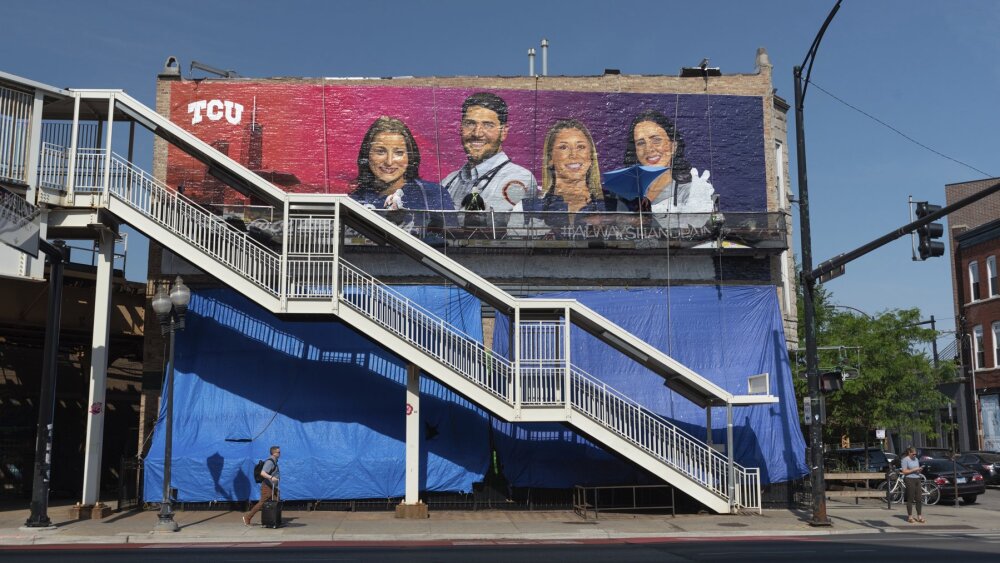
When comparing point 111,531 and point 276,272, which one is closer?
point 111,531

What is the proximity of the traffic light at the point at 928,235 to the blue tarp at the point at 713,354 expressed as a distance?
251 inches

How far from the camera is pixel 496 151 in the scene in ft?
76.4

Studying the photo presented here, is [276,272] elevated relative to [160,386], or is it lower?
elevated

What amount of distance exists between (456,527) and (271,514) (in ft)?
11.8

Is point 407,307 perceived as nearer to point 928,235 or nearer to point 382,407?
point 382,407

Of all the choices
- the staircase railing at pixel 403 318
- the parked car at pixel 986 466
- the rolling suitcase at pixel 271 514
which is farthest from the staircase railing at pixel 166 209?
the parked car at pixel 986 466

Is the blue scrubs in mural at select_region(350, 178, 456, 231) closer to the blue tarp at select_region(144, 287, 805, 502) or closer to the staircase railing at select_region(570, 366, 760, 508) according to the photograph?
the blue tarp at select_region(144, 287, 805, 502)

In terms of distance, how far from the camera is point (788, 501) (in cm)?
2100

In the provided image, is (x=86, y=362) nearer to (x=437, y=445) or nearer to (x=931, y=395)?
(x=437, y=445)

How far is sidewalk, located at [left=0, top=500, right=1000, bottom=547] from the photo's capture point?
51.2 feet

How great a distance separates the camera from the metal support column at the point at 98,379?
18266 millimetres

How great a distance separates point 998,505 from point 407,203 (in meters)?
18.3

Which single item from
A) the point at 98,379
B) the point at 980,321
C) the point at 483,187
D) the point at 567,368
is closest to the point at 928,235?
the point at 567,368

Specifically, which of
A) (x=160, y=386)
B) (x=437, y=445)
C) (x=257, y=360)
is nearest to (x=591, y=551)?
(x=437, y=445)
